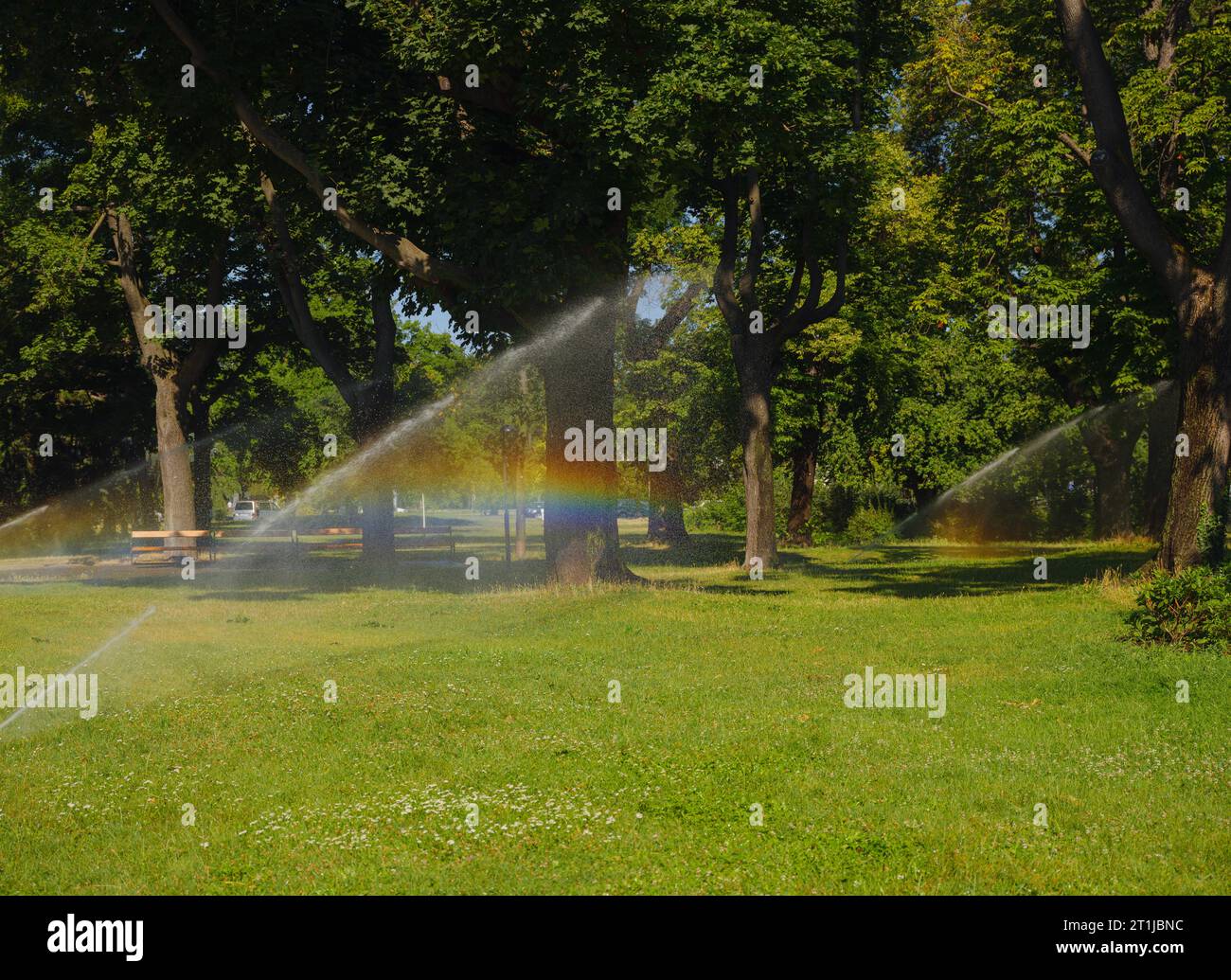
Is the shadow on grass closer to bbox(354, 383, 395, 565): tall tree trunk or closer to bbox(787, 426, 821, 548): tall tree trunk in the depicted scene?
bbox(787, 426, 821, 548): tall tree trunk

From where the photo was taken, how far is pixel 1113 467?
45.8 meters

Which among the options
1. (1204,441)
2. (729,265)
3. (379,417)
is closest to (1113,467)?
(729,265)

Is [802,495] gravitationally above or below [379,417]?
below

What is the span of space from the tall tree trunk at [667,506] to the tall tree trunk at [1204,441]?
3525cm

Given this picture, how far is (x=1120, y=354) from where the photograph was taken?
114 feet

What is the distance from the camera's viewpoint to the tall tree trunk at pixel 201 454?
5081cm

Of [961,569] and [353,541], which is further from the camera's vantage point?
[353,541]

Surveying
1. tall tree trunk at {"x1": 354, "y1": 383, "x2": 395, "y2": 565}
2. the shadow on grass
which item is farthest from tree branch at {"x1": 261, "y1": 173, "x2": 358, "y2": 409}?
the shadow on grass

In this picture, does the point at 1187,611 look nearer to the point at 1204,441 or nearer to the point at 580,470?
the point at 1204,441
